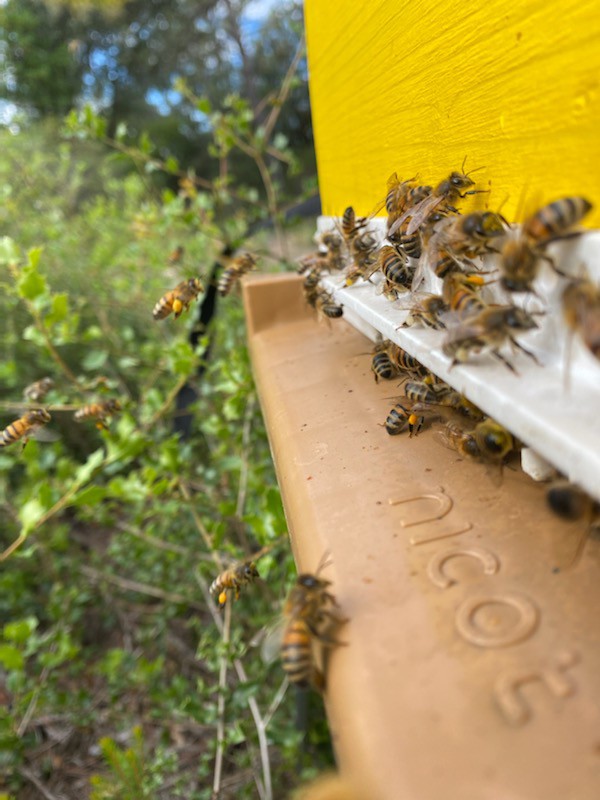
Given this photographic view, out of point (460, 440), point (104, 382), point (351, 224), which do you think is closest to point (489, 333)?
point (460, 440)

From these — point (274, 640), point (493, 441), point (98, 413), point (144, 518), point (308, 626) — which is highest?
point (493, 441)

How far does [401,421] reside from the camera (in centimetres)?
127

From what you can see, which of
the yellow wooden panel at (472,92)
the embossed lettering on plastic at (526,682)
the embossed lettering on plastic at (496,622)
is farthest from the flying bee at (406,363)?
the embossed lettering on plastic at (526,682)

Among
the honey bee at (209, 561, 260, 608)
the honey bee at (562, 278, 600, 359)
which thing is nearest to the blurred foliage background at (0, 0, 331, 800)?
the honey bee at (209, 561, 260, 608)

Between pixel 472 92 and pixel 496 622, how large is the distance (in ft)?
2.84

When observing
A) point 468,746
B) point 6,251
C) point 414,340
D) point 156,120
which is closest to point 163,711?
point 6,251

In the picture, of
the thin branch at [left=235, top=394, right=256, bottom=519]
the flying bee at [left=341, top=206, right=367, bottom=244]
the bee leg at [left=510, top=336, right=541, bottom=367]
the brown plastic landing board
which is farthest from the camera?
the thin branch at [left=235, top=394, right=256, bottom=519]

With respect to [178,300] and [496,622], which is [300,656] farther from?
[178,300]

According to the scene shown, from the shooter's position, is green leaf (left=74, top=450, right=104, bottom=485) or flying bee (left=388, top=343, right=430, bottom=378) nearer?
flying bee (left=388, top=343, right=430, bottom=378)

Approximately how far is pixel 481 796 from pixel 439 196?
0.96m

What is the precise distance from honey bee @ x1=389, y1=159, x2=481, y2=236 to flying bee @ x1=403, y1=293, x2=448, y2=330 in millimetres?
148

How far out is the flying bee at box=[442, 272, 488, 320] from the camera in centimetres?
104

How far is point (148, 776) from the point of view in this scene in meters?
2.11

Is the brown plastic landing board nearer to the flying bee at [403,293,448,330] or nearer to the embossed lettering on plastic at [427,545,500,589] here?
the embossed lettering on plastic at [427,545,500,589]
